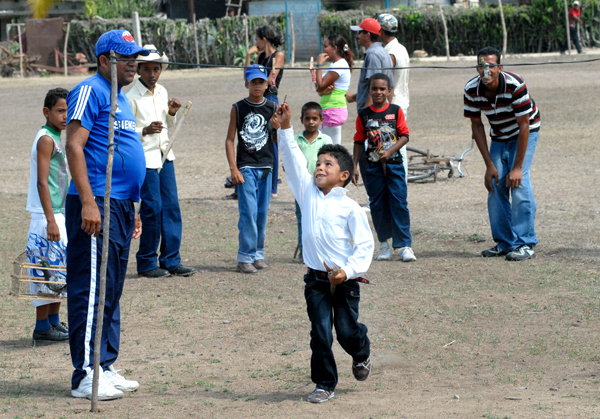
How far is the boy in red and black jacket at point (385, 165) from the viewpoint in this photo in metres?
7.42

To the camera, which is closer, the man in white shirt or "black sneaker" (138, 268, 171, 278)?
the man in white shirt

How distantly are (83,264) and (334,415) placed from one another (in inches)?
63.7

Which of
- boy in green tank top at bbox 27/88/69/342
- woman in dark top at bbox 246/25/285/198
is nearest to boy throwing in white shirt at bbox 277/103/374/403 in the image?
boy in green tank top at bbox 27/88/69/342

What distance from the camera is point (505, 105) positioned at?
7379 mm

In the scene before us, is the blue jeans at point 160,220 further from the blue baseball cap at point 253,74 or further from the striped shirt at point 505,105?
the striped shirt at point 505,105

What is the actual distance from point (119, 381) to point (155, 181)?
2.89m

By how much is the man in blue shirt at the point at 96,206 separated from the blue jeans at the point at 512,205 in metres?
4.33

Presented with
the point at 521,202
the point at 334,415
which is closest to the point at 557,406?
the point at 334,415

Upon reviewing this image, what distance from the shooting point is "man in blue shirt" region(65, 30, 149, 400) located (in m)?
4.23

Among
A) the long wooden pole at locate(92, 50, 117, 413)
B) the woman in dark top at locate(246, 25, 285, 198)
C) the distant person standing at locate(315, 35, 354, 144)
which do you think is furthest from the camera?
the woman in dark top at locate(246, 25, 285, 198)

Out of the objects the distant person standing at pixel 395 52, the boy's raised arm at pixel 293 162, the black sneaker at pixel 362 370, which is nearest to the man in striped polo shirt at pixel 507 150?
the distant person standing at pixel 395 52

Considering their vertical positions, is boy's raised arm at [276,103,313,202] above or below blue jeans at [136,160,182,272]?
above

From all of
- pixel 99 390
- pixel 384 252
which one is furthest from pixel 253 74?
pixel 99 390

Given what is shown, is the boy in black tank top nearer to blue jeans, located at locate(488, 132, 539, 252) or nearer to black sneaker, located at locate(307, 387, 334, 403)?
blue jeans, located at locate(488, 132, 539, 252)
